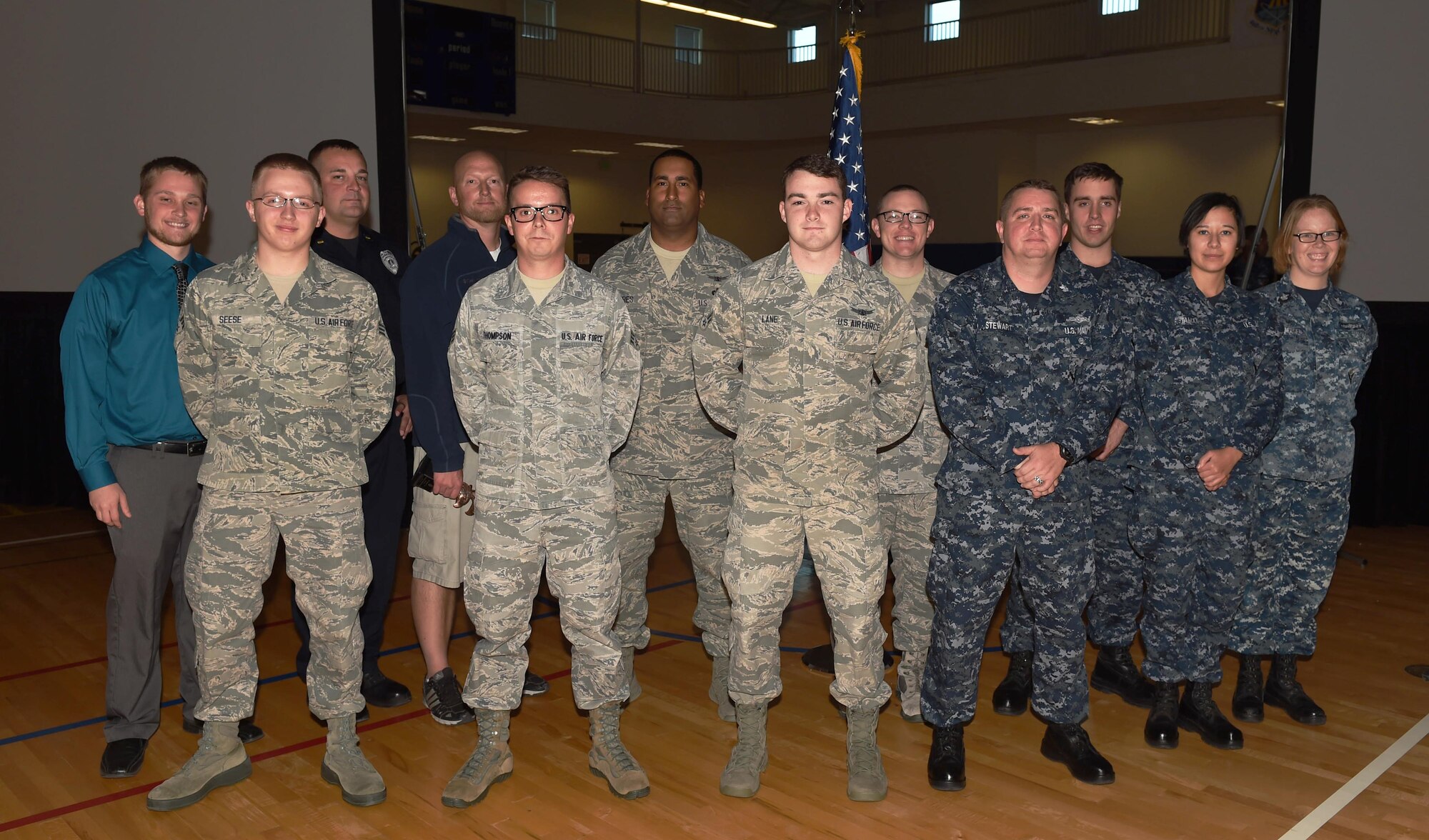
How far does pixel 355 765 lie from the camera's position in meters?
3.15

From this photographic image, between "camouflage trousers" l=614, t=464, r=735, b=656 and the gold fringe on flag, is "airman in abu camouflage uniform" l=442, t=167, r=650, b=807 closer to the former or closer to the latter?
"camouflage trousers" l=614, t=464, r=735, b=656

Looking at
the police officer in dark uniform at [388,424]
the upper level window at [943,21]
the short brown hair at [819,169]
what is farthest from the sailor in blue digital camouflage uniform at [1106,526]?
the upper level window at [943,21]

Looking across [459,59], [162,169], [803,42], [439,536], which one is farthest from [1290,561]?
[803,42]

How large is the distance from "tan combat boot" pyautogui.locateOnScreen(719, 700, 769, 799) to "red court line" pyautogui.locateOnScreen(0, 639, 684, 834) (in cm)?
116

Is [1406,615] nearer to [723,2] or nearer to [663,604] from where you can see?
[663,604]

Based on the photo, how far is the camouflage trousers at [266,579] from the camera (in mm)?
2973

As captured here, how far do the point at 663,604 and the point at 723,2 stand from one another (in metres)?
16.4

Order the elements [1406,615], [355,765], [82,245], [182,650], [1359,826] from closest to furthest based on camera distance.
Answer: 1. [1359,826]
2. [355,765]
3. [182,650]
4. [1406,615]
5. [82,245]

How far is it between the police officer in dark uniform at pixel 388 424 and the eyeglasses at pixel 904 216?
5.48 feet

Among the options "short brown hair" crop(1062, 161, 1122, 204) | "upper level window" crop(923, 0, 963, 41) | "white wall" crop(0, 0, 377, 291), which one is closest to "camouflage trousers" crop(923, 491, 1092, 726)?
"short brown hair" crop(1062, 161, 1122, 204)

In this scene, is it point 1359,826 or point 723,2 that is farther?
point 723,2

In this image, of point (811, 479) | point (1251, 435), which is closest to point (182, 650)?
point (811, 479)

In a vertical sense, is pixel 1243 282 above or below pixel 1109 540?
above

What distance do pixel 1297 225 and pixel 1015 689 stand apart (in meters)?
1.84
